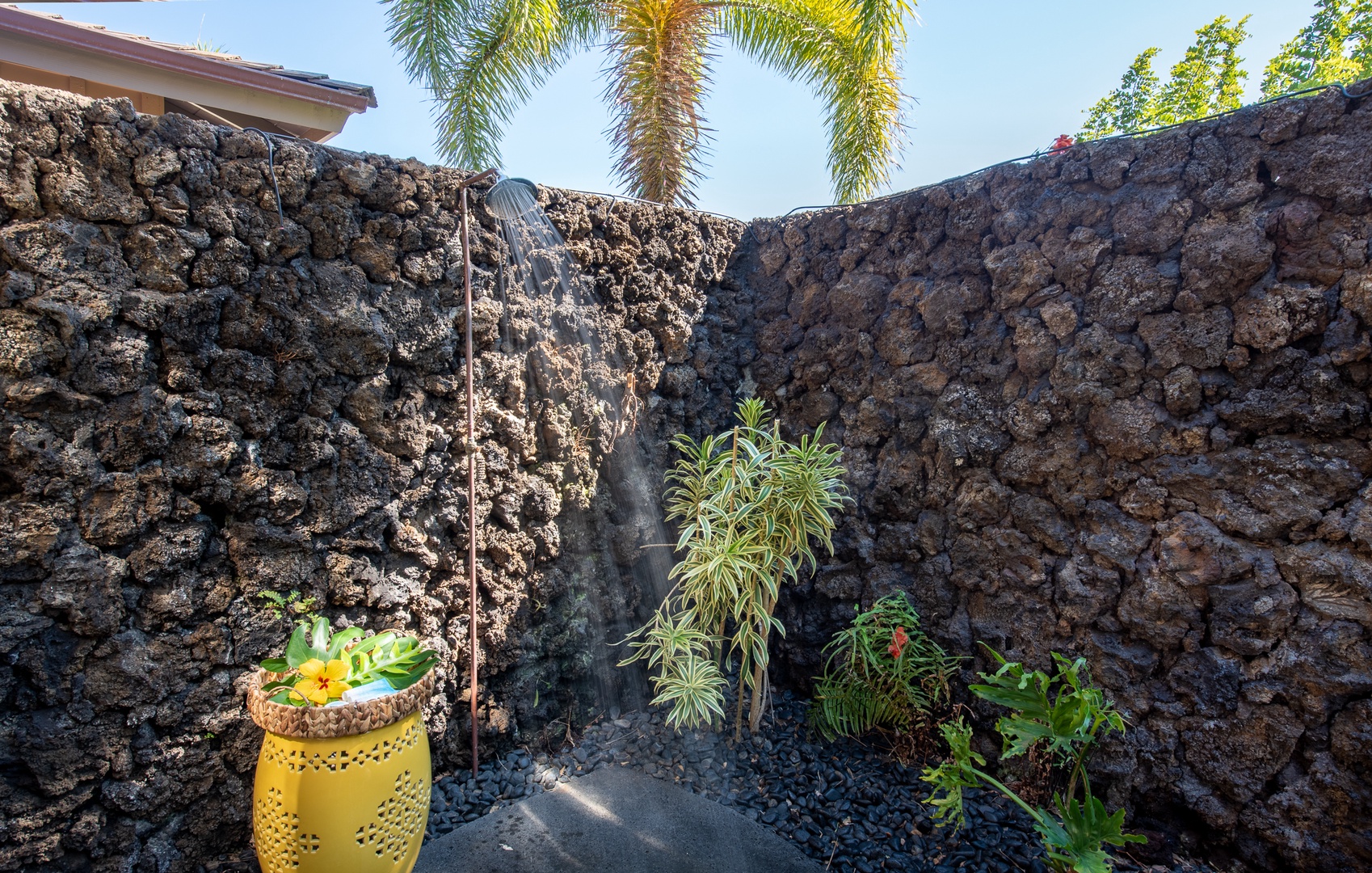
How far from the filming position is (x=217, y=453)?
82.2 inches

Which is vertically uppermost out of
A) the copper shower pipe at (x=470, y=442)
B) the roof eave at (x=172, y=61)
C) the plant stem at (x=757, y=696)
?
the roof eave at (x=172, y=61)

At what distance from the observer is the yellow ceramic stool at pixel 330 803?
180cm

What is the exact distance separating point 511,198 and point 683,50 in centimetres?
336

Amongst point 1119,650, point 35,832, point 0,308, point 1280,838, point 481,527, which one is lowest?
point 1280,838

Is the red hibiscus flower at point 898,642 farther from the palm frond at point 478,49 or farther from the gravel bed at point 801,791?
the palm frond at point 478,49

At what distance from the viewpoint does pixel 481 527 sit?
2.78 m

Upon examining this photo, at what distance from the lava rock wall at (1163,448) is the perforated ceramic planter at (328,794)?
84.8 inches

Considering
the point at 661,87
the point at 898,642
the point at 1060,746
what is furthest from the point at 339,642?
the point at 661,87

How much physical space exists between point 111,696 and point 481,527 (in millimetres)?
1238

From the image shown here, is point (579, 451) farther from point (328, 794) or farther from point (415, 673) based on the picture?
point (328, 794)

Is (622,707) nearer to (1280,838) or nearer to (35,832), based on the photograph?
(35,832)

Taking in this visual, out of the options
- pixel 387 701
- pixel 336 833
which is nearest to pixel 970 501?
pixel 387 701

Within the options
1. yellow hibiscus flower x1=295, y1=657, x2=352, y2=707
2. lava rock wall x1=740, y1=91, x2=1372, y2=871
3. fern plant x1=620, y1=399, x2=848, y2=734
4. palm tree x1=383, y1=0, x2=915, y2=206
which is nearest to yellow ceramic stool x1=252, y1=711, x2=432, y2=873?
yellow hibiscus flower x1=295, y1=657, x2=352, y2=707

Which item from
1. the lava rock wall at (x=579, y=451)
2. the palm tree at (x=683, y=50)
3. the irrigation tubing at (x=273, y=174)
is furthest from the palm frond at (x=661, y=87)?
the irrigation tubing at (x=273, y=174)
